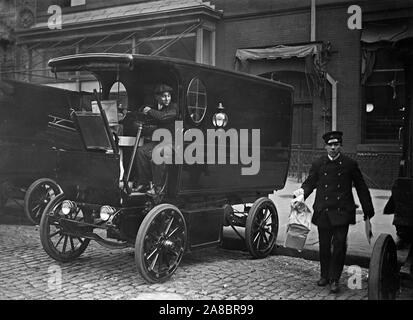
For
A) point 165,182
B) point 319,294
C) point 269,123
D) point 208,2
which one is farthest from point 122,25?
point 319,294

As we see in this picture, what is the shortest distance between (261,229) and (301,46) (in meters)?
4.57

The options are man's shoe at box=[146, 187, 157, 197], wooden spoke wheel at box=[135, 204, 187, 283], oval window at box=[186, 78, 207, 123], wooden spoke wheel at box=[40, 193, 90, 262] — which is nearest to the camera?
wooden spoke wheel at box=[135, 204, 187, 283]

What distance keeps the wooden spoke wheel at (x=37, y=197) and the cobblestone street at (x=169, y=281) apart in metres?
1.52

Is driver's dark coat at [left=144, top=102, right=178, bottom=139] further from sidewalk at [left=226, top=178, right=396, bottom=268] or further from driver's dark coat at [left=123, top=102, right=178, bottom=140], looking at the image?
sidewalk at [left=226, top=178, right=396, bottom=268]

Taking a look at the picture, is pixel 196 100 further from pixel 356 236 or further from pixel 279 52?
pixel 279 52

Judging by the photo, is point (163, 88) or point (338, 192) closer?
point (338, 192)

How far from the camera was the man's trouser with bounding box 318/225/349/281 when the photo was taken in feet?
15.9

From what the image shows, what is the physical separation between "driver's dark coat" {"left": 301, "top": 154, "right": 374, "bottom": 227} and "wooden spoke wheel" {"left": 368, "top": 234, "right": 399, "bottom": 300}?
0.81 metres

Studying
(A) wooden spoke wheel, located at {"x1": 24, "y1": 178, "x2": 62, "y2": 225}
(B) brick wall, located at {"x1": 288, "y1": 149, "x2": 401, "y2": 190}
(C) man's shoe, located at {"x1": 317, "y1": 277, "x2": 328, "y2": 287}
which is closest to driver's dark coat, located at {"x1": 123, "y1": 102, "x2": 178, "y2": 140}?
(C) man's shoe, located at {"x1": 317, "y1": 277, "x2": 328, "y2": 287}

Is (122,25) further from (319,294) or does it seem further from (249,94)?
(319,294)

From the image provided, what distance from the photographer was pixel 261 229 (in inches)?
252

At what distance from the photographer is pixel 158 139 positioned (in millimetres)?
5336

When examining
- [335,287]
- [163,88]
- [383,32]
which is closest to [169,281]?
[335,287]
